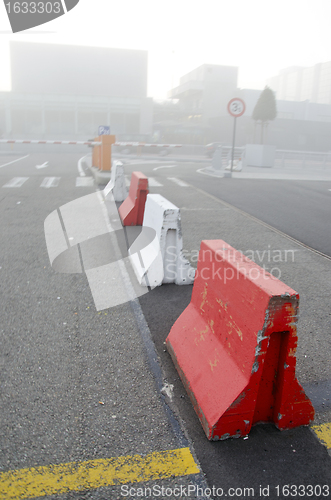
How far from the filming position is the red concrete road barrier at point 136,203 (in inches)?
274

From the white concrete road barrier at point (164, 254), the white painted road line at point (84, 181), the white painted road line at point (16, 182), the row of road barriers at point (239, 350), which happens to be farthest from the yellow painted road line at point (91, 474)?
the white painted road line at point (16, 182)

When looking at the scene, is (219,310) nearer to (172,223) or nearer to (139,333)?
(139,333)

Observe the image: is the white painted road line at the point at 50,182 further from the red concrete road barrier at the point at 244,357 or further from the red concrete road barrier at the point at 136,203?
the red concrete road barrier at the point at 244,357

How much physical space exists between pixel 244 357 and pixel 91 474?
1.07 metres

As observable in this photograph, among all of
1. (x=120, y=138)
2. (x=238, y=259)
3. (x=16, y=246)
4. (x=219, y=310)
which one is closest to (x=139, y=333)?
(x=219, y=310)

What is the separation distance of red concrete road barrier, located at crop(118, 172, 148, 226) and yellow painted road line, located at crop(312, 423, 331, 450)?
16.9 ft

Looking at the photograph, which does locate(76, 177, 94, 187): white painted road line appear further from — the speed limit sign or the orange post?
the speed limit sign

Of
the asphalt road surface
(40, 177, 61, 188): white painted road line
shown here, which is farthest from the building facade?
the asphalt road surface

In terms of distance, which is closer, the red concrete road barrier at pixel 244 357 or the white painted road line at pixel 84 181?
the red concrete road barrier at pixel 244 357

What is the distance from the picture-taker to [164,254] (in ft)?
14.8

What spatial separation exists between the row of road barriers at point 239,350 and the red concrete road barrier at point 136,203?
13.4 ft

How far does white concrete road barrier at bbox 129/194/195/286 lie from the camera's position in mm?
4461

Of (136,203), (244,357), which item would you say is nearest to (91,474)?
(244,357)

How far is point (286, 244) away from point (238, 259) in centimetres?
435
